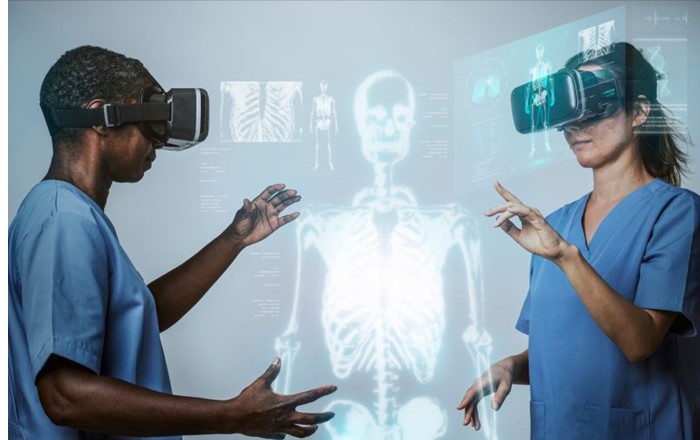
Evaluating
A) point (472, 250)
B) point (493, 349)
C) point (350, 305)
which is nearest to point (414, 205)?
point (472, 250)

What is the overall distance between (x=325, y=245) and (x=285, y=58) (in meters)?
0.59

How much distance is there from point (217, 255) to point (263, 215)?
19 cm

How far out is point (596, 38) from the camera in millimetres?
2170

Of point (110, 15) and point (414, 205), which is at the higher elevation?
point (110, 15)

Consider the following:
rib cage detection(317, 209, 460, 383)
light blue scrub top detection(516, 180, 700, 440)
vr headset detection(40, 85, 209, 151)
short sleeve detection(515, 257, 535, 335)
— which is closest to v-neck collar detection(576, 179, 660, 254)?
light blue scrub top detection(516, 180, 700, 440)

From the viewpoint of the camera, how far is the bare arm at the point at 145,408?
1534 mm

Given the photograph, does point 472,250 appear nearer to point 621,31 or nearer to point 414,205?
point 414,205

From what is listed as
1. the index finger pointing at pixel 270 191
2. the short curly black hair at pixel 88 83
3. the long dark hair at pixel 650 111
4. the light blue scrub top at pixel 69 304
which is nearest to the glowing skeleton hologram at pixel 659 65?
the long dark hair at pixel 650 111

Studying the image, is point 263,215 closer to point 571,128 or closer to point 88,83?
point 88,83

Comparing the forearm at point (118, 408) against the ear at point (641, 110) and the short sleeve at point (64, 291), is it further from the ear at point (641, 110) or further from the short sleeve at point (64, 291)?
the ear at point (641, 110)

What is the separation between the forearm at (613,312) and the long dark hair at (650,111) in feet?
1.57

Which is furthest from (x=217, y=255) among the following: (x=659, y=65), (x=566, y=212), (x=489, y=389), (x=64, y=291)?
(x=659, y=65)

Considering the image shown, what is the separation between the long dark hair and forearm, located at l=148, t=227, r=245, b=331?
47.2 inches

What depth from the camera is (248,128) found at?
2.19 metres
